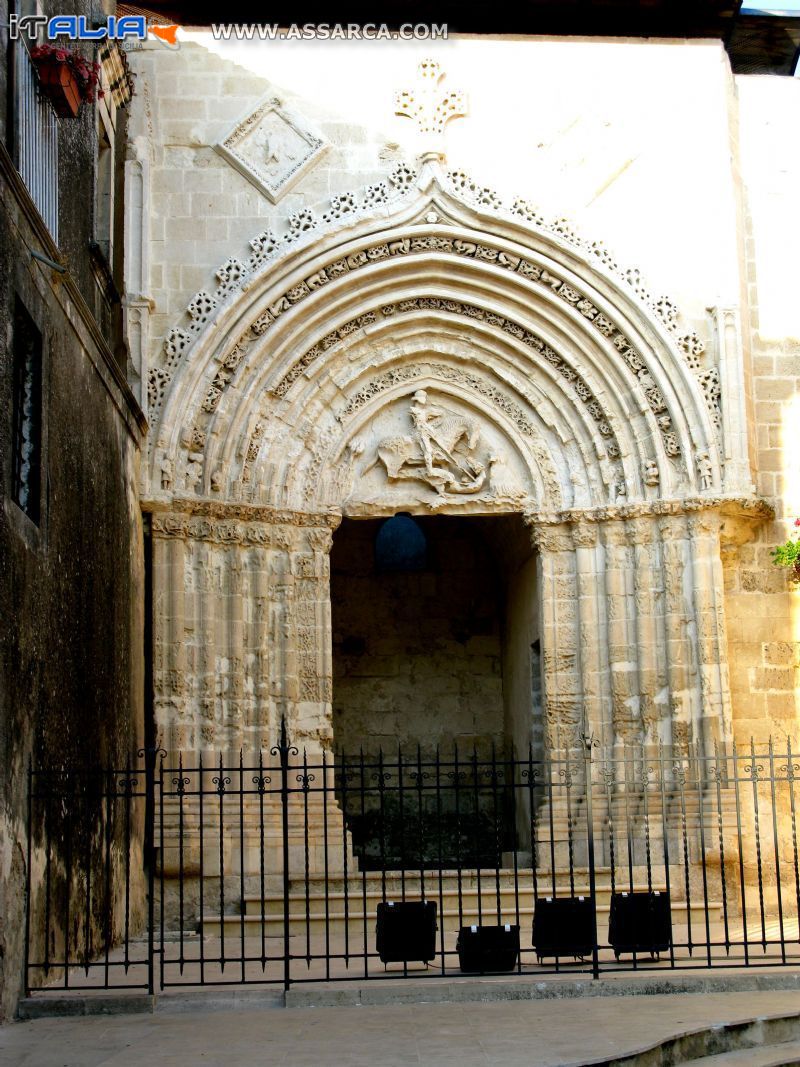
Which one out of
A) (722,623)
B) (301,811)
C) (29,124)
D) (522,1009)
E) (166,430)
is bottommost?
(522,1009)

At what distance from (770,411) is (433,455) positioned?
3293 millimetres

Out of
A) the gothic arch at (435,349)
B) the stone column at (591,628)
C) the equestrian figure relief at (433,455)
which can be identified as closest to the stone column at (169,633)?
the gothic arch at (435,349)

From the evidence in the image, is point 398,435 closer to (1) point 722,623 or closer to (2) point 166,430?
(2) point 166,430

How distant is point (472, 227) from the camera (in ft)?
47.6

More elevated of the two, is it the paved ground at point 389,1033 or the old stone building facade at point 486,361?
the old stone building facade at point 486,361

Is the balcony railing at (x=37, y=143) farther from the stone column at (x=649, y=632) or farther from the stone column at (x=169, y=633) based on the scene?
the stone column at (x=649, y=632)

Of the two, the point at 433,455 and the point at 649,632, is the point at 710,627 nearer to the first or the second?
the point at 649,632

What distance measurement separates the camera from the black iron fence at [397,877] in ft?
31.4

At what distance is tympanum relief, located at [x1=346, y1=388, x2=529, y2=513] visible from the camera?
48.6ft

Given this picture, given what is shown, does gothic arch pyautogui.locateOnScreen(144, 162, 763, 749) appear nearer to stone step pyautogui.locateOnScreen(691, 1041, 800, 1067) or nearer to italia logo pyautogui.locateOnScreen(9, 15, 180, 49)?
italia logo pyautogui.locateOnScreen(9, 15, 180, 49)

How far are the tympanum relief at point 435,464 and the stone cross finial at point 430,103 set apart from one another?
255cm

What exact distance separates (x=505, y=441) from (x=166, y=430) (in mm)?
3391

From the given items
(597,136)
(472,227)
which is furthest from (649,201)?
(472,227)

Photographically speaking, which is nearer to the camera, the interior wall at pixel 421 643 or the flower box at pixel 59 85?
the flower box at pixel 59 85
